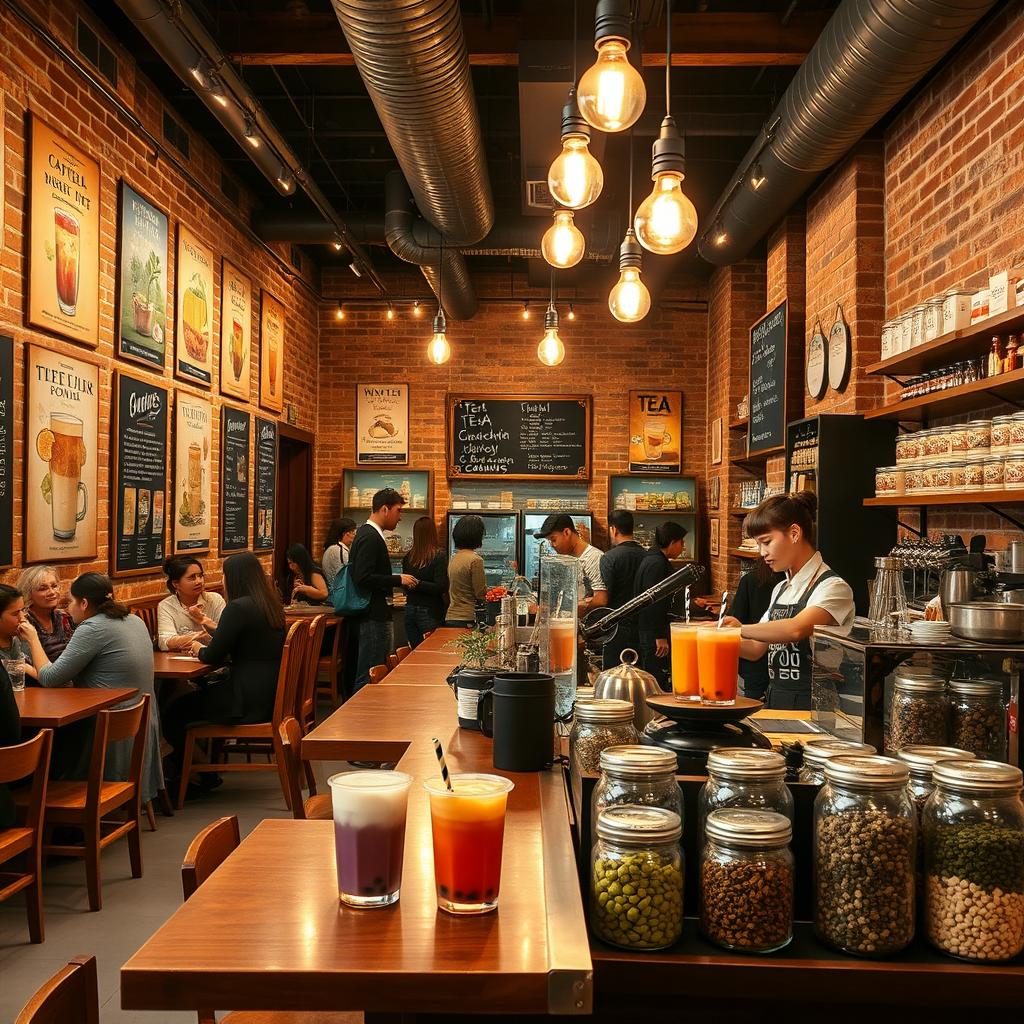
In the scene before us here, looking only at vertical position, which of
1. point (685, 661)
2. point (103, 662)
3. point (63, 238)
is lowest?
point (103, 662)

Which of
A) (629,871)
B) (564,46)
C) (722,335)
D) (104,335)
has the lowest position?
(629,871)

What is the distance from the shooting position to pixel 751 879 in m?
1.35

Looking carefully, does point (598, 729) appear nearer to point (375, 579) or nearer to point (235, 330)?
point (375, 579)

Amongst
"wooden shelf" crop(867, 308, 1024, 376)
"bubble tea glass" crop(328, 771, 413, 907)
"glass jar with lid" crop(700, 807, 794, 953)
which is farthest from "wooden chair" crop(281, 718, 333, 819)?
"wooden shelf" crop(867, 308, 1024, 376)

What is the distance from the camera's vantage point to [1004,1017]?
1.38 metres

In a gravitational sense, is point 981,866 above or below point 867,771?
below

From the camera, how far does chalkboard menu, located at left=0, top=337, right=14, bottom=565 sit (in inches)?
160

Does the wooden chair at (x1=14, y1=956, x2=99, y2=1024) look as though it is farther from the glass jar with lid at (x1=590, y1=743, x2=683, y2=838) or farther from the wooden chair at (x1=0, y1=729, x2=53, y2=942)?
the wooden chair at (x1=0, y1=729, x2=53, y2=942)

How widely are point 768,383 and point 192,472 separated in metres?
3.93

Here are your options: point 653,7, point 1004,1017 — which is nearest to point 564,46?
point 653,7

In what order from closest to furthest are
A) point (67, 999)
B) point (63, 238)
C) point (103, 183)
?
point (67, 999) < point (63, 238) < point (103, 183)

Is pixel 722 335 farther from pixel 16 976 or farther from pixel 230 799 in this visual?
pixel 16 976

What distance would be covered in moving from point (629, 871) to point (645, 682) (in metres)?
0.82

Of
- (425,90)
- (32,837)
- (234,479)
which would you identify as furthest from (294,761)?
(234,479)
